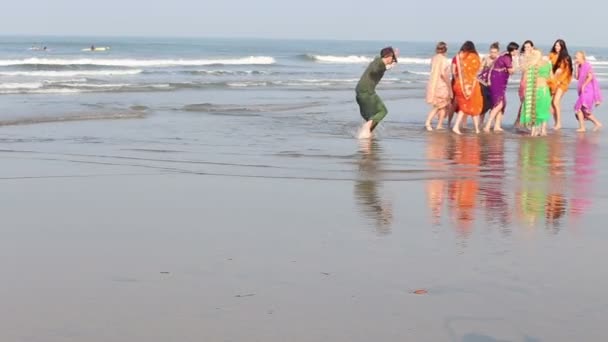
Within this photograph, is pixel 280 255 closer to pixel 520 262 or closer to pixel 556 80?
pixel 520 262

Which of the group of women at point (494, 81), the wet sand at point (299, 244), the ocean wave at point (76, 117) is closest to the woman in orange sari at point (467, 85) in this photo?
the group of women at point (494, 81)

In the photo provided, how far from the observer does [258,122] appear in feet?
50.6

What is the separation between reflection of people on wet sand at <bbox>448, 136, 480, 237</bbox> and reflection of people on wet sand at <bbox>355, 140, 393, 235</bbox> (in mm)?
505

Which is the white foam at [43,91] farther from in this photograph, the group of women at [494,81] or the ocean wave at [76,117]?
the group of women at [494,81]

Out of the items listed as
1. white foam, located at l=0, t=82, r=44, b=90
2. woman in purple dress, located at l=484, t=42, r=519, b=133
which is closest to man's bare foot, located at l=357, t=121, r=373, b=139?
woman in purple dress, located at l=484, t=42, r=519, b=133

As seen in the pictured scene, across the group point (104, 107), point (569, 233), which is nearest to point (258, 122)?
point (104, 107)

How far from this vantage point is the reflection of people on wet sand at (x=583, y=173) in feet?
26.5

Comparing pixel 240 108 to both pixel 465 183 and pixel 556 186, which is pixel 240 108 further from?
pixel 556 186

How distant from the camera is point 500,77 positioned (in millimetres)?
14102

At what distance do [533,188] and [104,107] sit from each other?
10.6m

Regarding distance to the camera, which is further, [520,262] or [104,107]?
[104,107]

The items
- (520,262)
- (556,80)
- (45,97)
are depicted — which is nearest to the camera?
(520,262)

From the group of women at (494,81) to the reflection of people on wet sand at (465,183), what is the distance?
134 cm

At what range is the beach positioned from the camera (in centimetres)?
473
